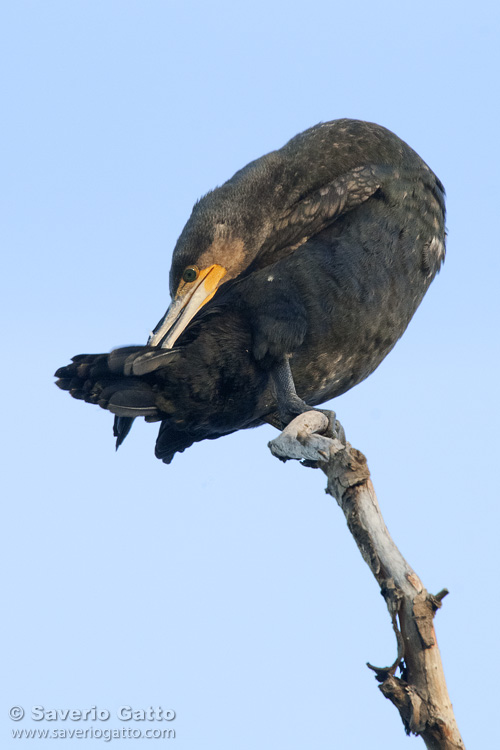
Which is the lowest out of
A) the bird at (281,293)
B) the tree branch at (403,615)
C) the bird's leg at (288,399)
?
the tree branch at (403,615)

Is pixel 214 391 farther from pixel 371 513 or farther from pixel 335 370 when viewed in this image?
pixel 371 513

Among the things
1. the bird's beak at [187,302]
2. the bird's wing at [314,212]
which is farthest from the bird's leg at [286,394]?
the bird's wing at [314,212]

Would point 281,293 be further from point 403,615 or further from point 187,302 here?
point 403,615

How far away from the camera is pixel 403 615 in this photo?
379 centimetres

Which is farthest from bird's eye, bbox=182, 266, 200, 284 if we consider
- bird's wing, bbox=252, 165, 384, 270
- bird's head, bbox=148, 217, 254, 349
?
bird's wing, bbox=252, 165, 384, 270

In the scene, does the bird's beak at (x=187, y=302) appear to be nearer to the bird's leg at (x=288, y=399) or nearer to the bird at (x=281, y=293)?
the bird at (x=281, y=293)

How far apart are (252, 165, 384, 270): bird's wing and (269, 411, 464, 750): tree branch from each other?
1.73m

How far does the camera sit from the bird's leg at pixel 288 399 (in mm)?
5129

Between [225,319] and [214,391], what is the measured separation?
41 cm

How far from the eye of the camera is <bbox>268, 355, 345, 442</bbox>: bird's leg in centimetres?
513

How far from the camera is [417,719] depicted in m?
3.64

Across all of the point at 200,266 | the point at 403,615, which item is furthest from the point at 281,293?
the point at 403,615

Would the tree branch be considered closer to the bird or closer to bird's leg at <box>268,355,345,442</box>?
bird's leg at <box>268,355,345,442</box>

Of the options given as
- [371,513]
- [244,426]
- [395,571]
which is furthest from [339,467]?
[244,426]
